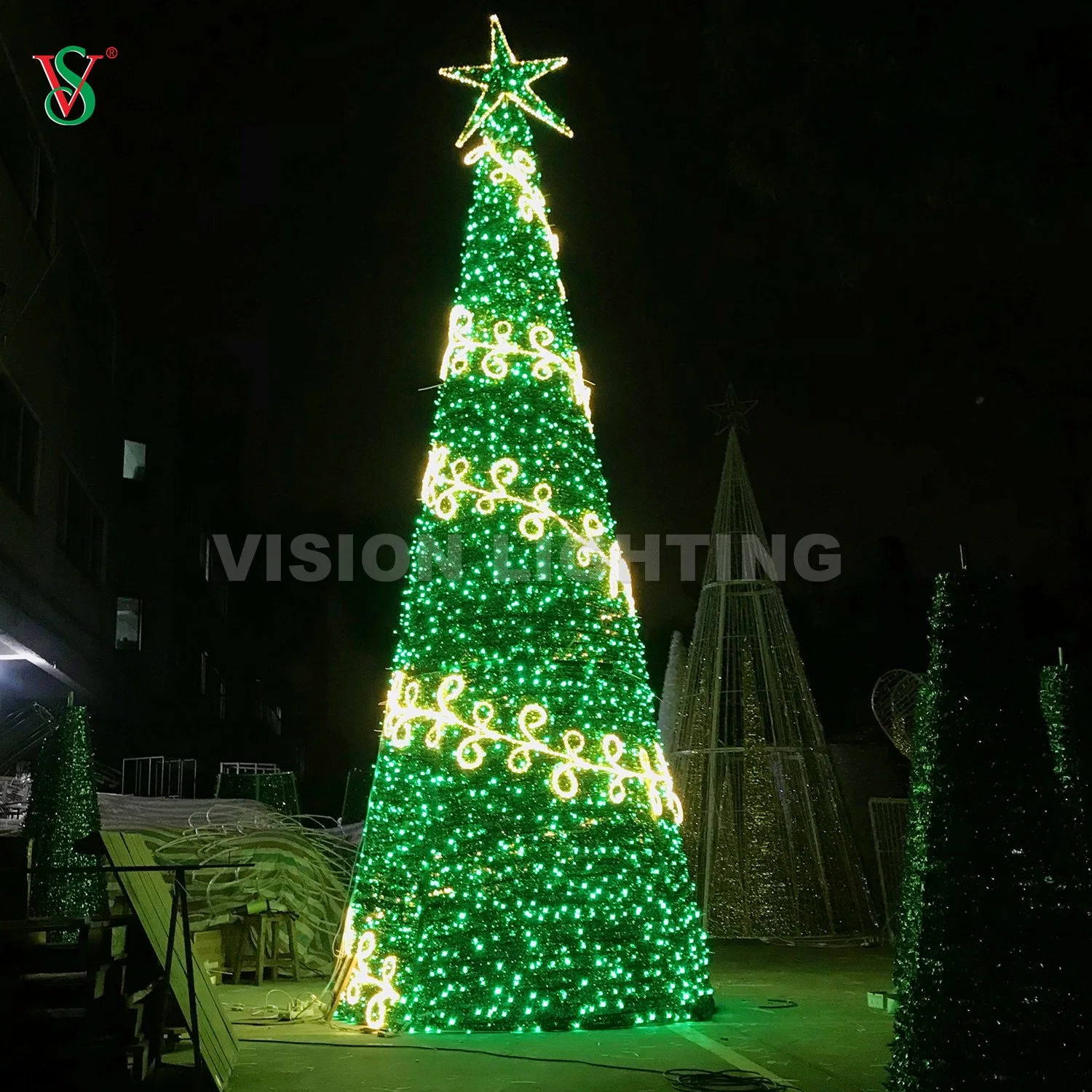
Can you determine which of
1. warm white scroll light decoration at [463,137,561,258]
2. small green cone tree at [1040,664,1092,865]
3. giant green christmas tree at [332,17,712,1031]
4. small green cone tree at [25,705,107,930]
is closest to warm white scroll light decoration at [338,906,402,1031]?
giant green christmas tree at [332,17,712,1031]

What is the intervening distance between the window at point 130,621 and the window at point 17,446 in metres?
10.2

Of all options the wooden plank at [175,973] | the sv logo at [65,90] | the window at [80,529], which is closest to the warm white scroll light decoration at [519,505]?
the wooden plank at [175,973]

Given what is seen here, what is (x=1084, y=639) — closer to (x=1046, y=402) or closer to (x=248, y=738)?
(x=1046, y=402)

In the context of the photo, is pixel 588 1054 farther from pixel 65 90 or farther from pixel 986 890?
pixel 65 90

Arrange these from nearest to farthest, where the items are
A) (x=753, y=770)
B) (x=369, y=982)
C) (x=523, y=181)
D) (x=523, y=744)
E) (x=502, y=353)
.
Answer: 1. (x=369, y=982)
2. (x=523, y=744)
3. (x=502, y=353)
4. (x=523, y=181)
5. (x=753, y=770)

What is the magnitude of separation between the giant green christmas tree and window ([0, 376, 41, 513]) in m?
7.57

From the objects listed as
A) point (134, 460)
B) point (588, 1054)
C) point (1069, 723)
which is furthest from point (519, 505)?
point (134, 460)

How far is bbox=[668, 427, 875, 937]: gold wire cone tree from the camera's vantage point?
14219mm

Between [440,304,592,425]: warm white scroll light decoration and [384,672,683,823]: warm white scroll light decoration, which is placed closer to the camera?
[384,672,683,823]: warm white scroll light decoration

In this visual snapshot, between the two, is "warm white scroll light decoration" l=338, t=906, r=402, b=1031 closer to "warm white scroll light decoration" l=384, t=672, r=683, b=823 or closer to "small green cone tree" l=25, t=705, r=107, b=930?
"warm white scroll light decoration" l=384, t=672, r=683, b=823

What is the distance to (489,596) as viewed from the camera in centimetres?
839

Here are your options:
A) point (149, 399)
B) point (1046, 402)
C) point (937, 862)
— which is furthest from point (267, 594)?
point (937, 862)

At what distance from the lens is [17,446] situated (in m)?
14.9

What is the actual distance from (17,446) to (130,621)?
11.5 m
